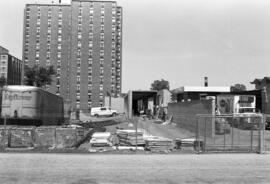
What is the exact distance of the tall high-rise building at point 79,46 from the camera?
500 feet

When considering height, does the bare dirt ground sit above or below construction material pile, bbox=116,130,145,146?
below

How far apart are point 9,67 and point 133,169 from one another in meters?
167

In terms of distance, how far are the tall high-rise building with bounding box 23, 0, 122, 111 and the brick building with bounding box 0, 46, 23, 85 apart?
1780 cm

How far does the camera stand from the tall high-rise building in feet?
500

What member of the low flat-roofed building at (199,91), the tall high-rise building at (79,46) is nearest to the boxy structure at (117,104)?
the tall high-rise building at (79,46)

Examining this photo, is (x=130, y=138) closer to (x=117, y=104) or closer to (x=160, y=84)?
(x=117, y=104)

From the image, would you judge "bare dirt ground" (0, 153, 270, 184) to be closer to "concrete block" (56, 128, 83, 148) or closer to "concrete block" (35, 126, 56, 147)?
"concrete block" (35, 126, 56, 147)

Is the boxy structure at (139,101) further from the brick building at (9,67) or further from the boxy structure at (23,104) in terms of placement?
the brick building at (9,67)

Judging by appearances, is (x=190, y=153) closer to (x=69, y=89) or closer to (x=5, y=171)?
(x=5, y=171)

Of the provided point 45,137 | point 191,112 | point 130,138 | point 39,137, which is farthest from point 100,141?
point 191,112

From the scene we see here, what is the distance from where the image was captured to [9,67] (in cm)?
17462

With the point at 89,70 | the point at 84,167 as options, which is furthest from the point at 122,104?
the point at 84,167

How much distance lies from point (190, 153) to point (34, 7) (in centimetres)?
14724

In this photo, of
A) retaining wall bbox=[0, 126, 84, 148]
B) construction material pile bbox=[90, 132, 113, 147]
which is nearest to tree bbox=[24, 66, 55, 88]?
retaining wall bbox=[0, 126, 84, 148]
